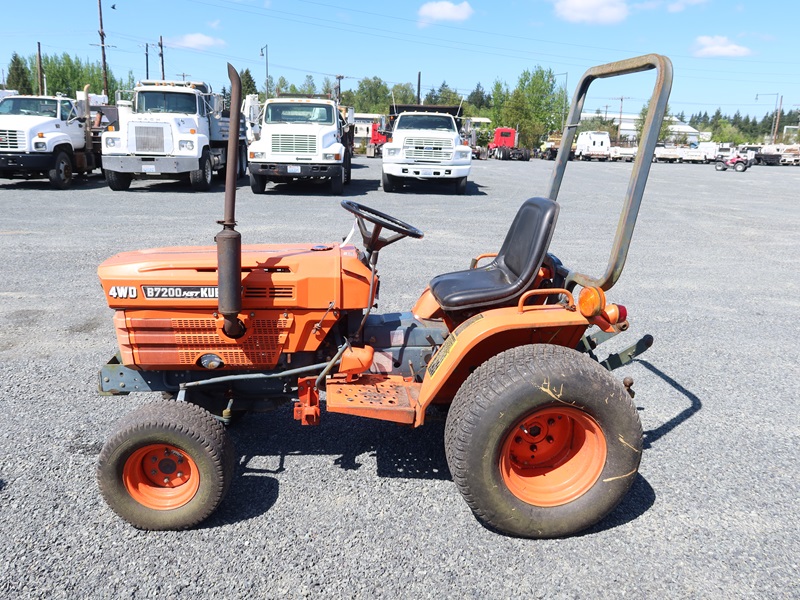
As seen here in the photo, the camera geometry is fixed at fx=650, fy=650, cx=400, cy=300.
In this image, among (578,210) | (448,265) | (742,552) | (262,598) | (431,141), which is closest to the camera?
(262,598)

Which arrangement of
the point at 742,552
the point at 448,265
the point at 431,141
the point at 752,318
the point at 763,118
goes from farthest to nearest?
the point at 763,118 → the point at 431,141 → the point at 448,265 → the point at 752,318 → the point at 742,552

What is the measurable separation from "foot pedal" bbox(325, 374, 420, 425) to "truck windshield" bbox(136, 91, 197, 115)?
508 inches

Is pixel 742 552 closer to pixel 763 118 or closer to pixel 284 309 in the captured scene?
pixel 284 309

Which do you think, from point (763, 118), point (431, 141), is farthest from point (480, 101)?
point (431, 141)

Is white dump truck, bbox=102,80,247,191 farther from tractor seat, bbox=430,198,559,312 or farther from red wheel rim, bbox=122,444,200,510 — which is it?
red wheel rim, bbox=122,444,200,510

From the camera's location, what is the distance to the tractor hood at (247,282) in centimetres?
282

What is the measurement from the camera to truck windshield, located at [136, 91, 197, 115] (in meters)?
14.1

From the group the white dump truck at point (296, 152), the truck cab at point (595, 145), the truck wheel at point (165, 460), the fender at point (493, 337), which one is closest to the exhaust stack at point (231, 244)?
the truck wheel at point (165, 460)

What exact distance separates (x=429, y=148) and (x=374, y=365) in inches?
491

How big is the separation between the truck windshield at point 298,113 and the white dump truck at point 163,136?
1.21m

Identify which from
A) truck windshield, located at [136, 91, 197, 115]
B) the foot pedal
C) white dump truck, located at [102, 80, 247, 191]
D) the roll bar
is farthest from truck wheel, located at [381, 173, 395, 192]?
the roll bar

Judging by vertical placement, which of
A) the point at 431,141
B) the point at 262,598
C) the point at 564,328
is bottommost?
the point at 262,598

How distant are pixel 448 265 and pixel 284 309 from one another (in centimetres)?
479

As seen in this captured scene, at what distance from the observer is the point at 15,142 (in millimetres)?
13664
